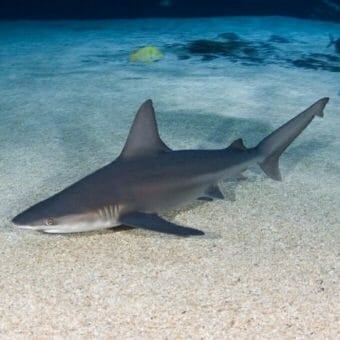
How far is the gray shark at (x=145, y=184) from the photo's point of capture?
2.65 meters

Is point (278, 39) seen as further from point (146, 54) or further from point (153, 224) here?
point (153, 224)

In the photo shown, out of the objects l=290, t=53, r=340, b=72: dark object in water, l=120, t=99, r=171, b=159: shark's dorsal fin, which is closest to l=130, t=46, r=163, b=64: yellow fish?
l=290, t=53, r=340, b=72: dark object in water

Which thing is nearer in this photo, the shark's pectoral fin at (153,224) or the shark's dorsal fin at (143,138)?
the shark's pectoral fin at (153,224)

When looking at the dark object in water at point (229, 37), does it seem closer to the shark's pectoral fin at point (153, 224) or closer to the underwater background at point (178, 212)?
the underwater background at point (178, 212)

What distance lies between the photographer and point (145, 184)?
298 centimetres

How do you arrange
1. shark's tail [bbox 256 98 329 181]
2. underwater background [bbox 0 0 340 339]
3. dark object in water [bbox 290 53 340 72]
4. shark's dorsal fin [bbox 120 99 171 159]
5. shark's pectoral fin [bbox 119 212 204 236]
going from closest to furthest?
underwater background [bbox 0 0 340 339] → shark's pectoral fin [bbox 119 212 204 236] → shark's dorsal fin [bbox 120 99 171 159] → shark's tail [bbox 256 98 329 181] → dark object in water [bbox 290 53 340 72]

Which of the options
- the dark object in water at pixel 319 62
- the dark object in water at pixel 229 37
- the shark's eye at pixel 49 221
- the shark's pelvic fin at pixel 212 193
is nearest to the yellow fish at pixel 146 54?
the dark object in water at pixel 319 62

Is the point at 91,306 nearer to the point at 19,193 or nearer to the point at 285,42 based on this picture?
the point at 19,193

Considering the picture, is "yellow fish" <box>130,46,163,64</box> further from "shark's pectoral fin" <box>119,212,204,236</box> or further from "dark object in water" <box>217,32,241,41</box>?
"shark's pectoral fin" <box>119,212,204,236</box>

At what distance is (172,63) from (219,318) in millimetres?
8546

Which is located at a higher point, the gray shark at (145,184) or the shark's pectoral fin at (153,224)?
the gray shark at (145,184)

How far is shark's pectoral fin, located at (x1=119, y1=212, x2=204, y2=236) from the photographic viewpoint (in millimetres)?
2545

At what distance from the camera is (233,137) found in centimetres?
550

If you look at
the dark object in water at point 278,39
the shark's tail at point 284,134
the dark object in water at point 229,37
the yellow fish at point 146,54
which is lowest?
the shark's tail at point 284,134
